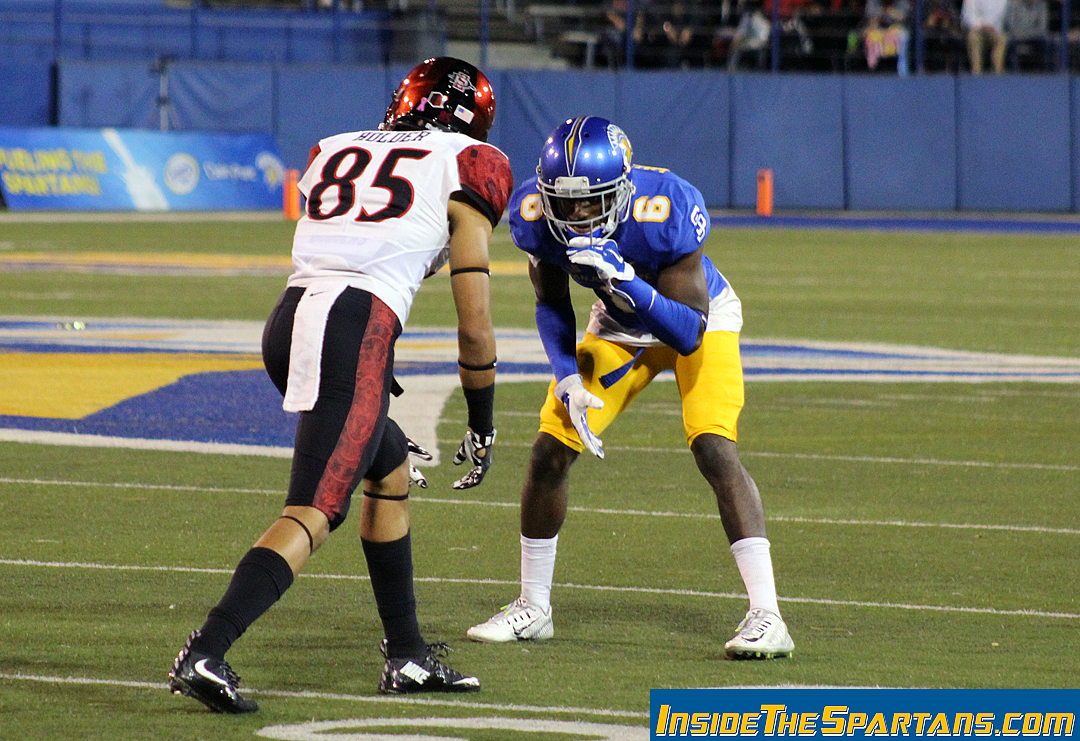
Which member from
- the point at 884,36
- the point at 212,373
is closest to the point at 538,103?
the point at 884,36

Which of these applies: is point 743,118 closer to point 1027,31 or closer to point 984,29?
point 984,29

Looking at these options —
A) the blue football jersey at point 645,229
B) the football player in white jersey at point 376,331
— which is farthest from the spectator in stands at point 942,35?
the football player in white jersey at point 376,331

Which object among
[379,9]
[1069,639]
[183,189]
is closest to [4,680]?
[1069,639]

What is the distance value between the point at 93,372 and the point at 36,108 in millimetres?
23127

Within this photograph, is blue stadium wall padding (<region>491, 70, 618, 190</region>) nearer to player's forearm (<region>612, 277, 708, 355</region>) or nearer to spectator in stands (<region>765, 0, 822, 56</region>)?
spectator in stands (<region>765, 0, 822, 56</region>)

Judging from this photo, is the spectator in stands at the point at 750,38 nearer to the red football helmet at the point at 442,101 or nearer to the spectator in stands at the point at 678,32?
the spectator in stands at the point at 678,32

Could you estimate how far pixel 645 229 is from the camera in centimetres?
534

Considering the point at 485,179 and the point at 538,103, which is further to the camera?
the point at 538,103

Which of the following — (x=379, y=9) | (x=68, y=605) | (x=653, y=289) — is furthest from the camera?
(x=379, y=9)

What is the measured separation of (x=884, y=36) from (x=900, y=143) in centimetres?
206

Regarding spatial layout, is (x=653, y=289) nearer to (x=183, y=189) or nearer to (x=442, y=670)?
(x=442, y=670)

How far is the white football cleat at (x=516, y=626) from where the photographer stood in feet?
17.6

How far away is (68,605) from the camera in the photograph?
566 centimetres

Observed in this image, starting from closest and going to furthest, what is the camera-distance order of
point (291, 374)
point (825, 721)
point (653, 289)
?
point (825, 721), point (291, 374), point (653, 289)
